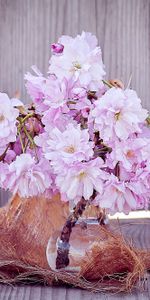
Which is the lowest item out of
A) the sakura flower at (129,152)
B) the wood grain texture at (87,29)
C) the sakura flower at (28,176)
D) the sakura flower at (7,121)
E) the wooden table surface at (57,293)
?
the wooden table surface at (57,293)

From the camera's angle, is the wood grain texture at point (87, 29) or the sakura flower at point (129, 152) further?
Answer: the wood grain texture at point (87, 29)

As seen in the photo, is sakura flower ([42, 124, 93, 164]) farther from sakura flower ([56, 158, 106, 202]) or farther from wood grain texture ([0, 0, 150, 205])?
wood grain texture ([0, 0, 150, 205])

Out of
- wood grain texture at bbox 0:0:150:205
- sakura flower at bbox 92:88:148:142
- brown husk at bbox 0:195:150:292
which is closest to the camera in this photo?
sakura flower at bbox 92:88:148:142

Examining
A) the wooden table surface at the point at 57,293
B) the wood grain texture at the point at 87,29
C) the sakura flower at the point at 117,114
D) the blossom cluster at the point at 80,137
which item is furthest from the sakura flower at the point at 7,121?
the wood grain texture at the point at 87,29

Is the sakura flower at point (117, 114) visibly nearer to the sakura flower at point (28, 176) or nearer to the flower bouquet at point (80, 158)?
the flower bouquet at point (80, 158)

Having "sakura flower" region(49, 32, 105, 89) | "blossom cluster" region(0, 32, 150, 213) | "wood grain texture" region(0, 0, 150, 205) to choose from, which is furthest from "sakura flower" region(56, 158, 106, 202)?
"wood grain texture" region(0, 0, 150, 205)

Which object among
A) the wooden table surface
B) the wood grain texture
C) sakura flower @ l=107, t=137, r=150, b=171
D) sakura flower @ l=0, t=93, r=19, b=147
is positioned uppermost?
sakura flower @ l=0, t=93, r=19, b=147

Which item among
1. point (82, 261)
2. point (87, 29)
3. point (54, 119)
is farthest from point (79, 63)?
point (87, 29)
